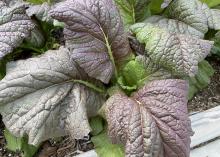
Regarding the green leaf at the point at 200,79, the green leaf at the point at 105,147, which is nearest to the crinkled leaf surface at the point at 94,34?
the green leaf at the point at 105,147

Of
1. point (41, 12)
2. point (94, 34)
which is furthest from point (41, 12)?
point (94, 34)

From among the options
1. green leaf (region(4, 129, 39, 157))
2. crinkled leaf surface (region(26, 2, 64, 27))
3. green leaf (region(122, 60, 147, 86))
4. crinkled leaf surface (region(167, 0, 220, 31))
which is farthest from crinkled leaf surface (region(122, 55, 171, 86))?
green leaf (region(4, 129, 39, 157))

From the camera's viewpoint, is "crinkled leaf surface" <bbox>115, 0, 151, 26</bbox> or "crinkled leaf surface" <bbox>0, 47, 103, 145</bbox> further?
"crinkled leaf surface" <bbox>115, 0, 151, 26</bbox>

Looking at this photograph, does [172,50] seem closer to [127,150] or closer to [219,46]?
[127,150]

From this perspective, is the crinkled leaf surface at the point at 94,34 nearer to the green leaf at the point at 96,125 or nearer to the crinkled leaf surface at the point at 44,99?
the crinkled leaf surface at the point at 44,99

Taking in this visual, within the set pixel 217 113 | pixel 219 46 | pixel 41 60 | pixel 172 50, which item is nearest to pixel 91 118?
pixel 41 60

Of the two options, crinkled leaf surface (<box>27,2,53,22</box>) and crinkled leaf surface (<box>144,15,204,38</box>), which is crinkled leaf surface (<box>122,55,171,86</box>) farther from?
crinkled leaf surface (<box>27,2,53,22</box>)
